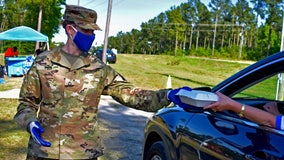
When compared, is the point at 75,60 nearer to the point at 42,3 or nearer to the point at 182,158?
the point at 182,158

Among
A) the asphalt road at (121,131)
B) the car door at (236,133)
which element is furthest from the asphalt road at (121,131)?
the car door at (236,133)

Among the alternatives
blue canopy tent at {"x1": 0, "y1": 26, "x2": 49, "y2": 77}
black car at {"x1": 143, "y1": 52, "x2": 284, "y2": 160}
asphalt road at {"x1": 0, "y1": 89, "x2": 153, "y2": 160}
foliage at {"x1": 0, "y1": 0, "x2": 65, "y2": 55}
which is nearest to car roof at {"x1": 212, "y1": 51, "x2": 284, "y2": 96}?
black car at {"x1": 143, "y1": 52, "x2": 284, "y2": 160}

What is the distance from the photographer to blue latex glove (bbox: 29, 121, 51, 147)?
8.55 ft

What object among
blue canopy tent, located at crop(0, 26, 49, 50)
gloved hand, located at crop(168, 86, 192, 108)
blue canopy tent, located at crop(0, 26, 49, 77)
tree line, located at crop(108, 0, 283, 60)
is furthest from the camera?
tree line, located at crop(108, 0, 283, 60)

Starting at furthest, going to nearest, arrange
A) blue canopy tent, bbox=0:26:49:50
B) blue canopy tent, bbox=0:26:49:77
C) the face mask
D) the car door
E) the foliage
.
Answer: the foliage → blue canopy tent, bbox=0:26:49:50 → blue canopy tent, bbox=0:26:49:77 → the face mask → the car door

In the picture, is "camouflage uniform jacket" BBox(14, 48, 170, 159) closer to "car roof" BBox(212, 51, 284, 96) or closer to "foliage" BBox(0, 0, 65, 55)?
"car roof" BBox(212, 51, 284, 96)

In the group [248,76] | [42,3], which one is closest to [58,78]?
[248,76]

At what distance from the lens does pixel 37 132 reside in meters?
2.67

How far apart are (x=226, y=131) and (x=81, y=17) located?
1.19 meters

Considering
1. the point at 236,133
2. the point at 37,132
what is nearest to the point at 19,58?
the point at 37,132

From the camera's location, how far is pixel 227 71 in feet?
106

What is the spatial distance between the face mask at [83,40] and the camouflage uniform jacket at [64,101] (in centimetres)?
7

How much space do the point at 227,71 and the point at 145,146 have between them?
2865cm

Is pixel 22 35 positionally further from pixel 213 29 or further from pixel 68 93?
pixel 213 29
